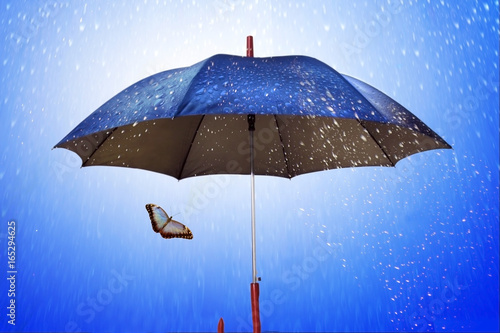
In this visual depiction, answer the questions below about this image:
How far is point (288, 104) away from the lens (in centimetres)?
166

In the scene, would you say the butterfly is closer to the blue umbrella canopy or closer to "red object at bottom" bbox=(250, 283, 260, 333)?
the blue umbrella canopy

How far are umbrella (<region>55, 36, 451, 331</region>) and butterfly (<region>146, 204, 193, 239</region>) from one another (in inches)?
7.7

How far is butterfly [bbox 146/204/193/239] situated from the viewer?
2.49 m

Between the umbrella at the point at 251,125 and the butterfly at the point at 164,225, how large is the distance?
0.20m

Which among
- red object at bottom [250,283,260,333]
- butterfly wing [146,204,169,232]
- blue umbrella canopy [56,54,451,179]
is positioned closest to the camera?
blue umbrella canopy [56,54,451,179]

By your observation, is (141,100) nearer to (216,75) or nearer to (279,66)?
(216,75)

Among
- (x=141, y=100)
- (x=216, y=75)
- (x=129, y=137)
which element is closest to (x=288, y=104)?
(x=216, y=75)

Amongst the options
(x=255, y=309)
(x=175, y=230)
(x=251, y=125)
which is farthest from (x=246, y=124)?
(x=255, y=309)

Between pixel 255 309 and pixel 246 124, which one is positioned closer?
pixel 255 309

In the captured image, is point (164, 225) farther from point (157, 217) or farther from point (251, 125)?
point (251, 125)

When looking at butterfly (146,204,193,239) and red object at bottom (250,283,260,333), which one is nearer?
red object at bottom (250,283,260,333)

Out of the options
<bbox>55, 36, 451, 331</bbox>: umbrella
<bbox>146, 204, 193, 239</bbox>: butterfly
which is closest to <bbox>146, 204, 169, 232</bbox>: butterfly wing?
<bbox>146, 204, 193, 239</bbox>: butterfly

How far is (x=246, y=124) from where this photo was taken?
2598 millimetres

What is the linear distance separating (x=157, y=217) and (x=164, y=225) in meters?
0.05
